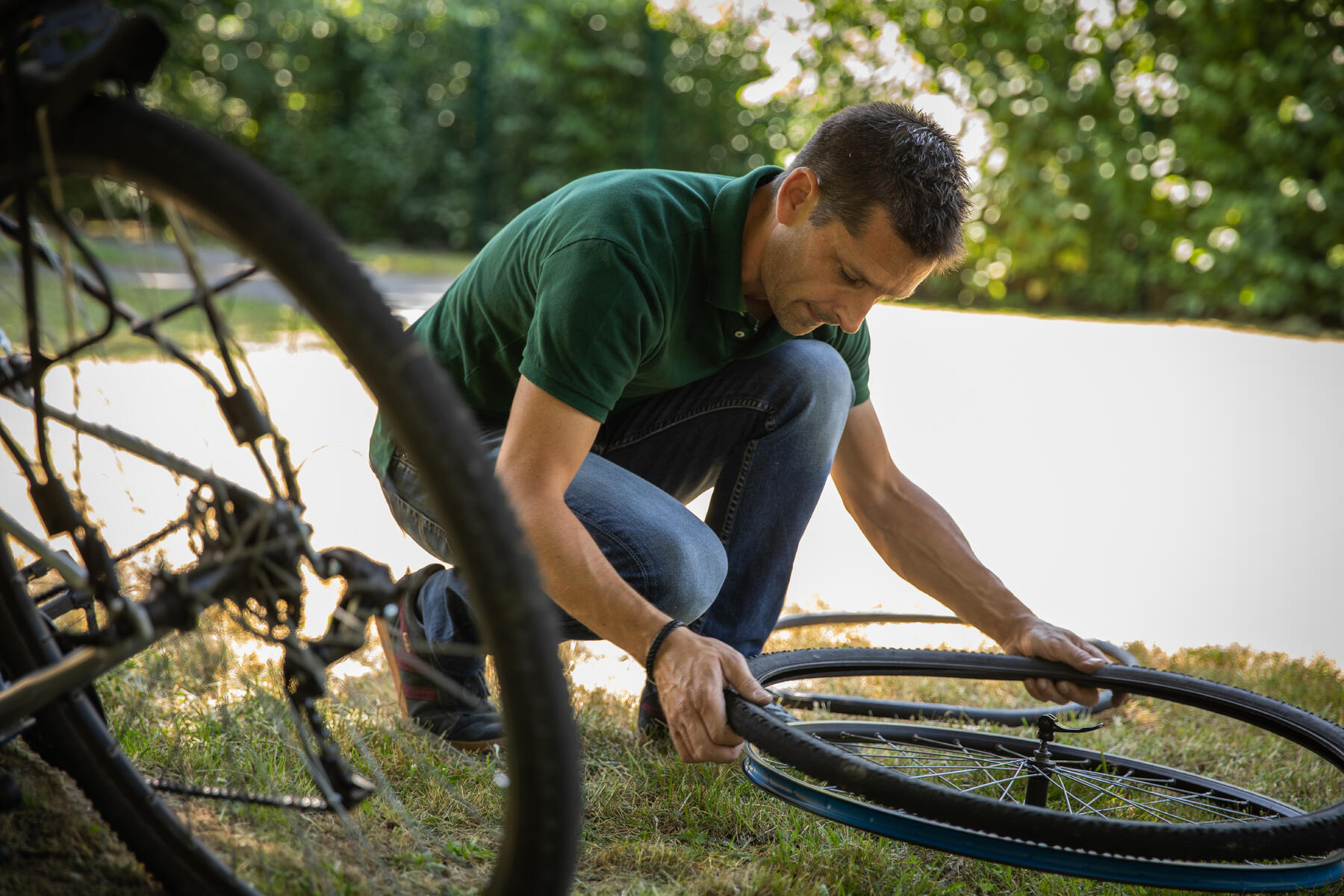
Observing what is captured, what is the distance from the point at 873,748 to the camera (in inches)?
80.2

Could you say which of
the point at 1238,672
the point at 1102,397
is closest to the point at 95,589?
the point at 1238,672

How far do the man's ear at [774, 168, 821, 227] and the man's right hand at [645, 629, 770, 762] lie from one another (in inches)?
27.7

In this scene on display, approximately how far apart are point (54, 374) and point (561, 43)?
1265 cm

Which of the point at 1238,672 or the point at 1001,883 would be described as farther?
the point at 1238,672

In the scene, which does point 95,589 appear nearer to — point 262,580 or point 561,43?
point 262,580

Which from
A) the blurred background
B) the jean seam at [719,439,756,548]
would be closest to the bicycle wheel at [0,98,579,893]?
the jean seam at [719,439,756,548]

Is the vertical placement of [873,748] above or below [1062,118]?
below

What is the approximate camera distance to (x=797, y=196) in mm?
1825

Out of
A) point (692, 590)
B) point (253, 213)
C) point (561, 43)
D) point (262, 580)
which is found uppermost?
point (561, 43)

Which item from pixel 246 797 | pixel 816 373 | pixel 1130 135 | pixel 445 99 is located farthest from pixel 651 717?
pixel 445 99

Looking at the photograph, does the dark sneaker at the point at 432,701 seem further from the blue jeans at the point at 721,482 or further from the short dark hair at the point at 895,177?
the short dark hair at the point at 895,177

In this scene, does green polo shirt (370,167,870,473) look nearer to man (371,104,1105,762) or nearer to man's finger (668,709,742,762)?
man (371,104,1105,762)

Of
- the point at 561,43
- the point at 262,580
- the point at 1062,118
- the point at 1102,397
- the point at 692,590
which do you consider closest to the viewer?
the point at 262,580

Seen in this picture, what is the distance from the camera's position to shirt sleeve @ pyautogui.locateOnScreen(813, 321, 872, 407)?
221cm
